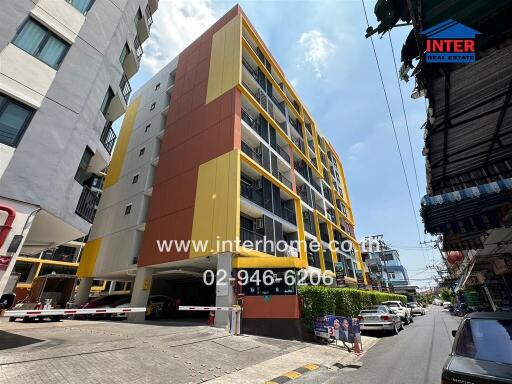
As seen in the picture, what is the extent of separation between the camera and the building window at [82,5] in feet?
34.3

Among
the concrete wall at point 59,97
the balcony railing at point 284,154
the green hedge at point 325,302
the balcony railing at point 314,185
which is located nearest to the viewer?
the concrete wall at point 59,97

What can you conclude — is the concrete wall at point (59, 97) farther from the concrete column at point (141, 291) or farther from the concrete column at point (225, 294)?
the concrete column at point (141, 291)

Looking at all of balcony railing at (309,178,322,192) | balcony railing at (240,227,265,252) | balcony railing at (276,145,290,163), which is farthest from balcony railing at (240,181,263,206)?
balcony railing at (309,178,322,192)

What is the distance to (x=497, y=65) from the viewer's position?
465 centimetres

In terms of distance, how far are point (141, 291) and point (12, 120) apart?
41.5 ft

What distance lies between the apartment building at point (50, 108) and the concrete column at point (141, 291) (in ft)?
21.0

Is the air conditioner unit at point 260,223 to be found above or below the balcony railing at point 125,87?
below

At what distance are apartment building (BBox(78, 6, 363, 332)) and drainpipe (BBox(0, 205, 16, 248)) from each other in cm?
853

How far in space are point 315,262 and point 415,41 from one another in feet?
68.2

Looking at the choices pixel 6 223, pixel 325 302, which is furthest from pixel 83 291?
pixel 325 302

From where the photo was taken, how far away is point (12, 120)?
793 centimetres

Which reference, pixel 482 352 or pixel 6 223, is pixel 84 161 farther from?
pixel 482 352

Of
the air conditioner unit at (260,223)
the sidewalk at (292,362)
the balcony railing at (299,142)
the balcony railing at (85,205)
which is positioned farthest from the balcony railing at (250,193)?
the balcony railing at (299,142)

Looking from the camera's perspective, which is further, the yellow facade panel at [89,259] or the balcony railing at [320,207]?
the balcony railing at [320,207]
